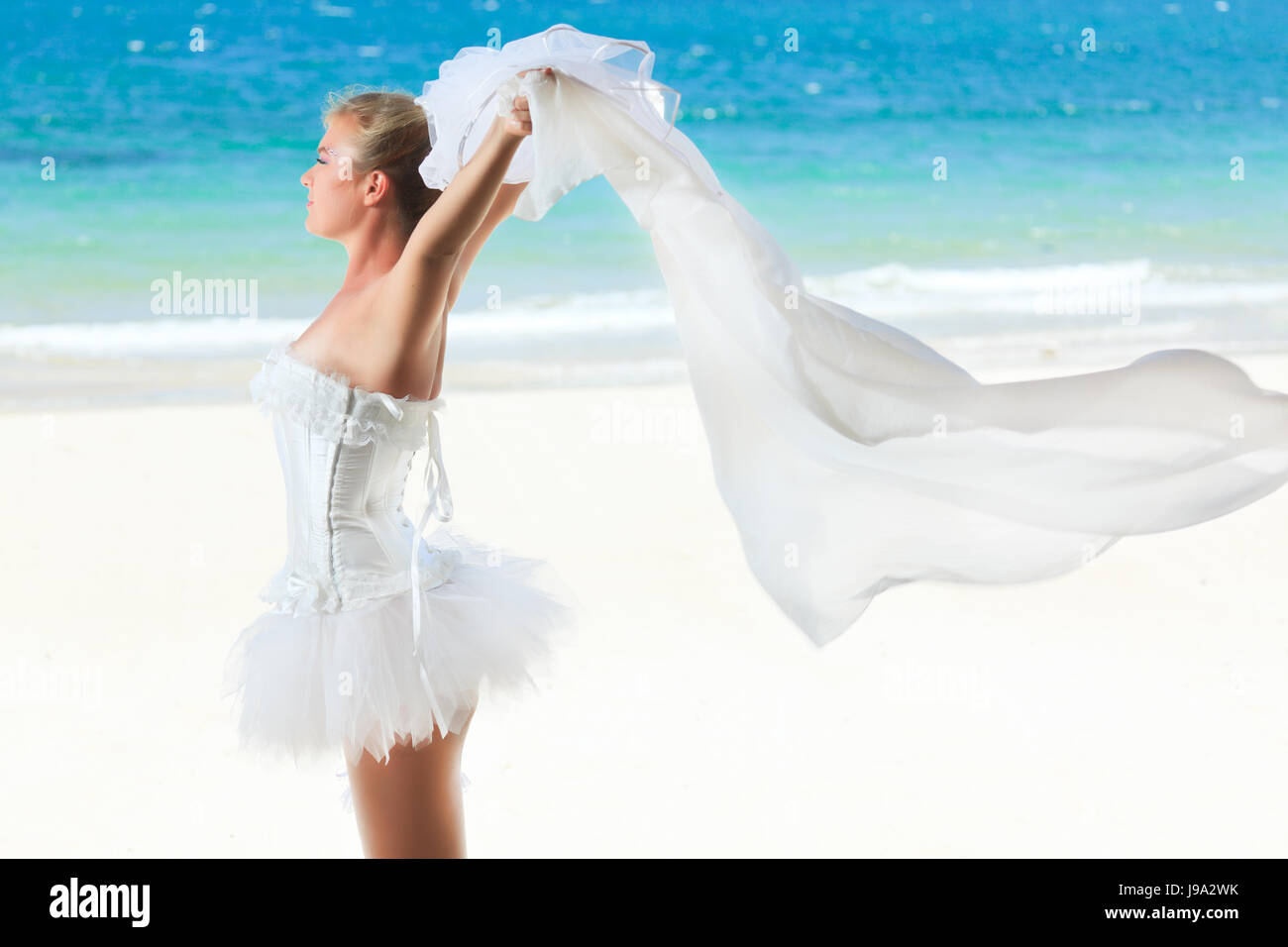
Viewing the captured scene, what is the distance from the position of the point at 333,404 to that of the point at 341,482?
0.12 metres

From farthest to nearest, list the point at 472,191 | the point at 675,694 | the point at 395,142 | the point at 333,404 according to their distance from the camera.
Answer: the point at 675,694 → the point at 395,142 → the point at 333,404 → the point at 472,191

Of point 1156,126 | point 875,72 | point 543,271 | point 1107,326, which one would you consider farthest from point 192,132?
point 1156,126

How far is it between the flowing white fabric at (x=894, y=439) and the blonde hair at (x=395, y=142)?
0.10 m

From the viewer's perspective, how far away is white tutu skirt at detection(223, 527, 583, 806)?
178cm

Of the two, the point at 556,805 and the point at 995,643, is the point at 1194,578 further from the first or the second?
the point at 556,805

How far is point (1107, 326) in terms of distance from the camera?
8.30m

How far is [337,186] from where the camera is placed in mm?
1847

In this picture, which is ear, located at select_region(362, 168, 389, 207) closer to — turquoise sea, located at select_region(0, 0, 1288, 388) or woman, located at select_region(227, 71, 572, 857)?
woman, located at select_region(227, 71, 572, 857)

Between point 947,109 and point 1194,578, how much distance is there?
25.2ft

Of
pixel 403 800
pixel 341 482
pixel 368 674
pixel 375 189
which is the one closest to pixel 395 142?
pixel 375 189

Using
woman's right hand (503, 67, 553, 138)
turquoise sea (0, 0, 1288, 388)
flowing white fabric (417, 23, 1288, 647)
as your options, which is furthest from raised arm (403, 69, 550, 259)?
turquoise sea (0, 0, 1288, 388)

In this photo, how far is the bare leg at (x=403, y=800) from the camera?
1.83 m

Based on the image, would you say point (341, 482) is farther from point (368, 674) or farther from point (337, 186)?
point (337, 186)

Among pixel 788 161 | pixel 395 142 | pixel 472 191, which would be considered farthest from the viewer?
pixel 788 161
